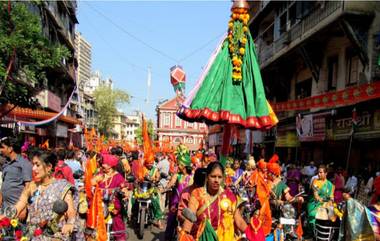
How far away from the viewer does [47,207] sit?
14.5ft

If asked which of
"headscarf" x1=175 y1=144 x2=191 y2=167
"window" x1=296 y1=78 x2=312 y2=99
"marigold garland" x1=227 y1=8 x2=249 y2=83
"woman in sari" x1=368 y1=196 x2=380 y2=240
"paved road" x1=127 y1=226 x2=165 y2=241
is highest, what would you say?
"window" x1=296 y1=78 x2=312 y2=99

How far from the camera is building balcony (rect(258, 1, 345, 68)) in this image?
15898mm

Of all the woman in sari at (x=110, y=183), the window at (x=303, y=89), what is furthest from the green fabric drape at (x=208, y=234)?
the window at (x=303, y=89)

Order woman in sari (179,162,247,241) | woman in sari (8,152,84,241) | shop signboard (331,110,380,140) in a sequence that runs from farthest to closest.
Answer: shop signboard (331,110,380,140) → woman in sari (179,162,247,241) → woman in sari (8,152,84,241)

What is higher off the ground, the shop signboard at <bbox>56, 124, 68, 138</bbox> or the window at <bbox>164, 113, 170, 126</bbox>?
the window at <bbox>164, 113, 170, 126</bbox>

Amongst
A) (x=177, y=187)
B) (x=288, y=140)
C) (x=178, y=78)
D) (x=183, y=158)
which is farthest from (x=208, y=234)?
(x=288, y=140)

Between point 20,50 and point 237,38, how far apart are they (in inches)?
284

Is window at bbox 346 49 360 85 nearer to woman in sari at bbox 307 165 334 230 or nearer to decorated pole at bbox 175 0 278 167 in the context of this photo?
woman in sari at bbox 307 165 334 230

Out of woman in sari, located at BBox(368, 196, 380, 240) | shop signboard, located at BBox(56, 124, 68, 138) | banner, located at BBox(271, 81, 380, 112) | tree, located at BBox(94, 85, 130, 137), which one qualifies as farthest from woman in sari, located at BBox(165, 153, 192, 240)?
tree, located at BBox(94, 85, 130, 137)

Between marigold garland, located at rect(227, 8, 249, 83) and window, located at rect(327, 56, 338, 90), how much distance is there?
548 inches

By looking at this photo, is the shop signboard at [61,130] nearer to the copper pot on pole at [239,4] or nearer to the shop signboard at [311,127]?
the shop signboard at [311,127]

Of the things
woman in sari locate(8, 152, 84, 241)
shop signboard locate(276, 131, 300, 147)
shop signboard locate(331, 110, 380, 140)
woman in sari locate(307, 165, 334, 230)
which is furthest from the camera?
shop signboard locate(276, 131, 300, 147)

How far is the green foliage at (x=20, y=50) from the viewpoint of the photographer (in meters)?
10.5

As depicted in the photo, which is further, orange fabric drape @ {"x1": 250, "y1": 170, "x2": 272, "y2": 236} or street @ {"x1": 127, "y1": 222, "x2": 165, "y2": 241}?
street @ {"x1": 127, "y1": 222, "x2": 165, "y2": 241}
